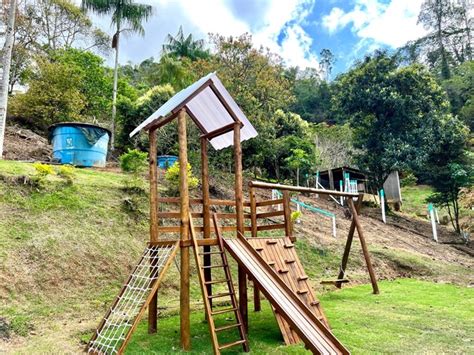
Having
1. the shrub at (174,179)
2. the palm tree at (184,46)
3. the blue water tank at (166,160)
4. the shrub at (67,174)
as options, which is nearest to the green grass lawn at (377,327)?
the shrub at (174,179)

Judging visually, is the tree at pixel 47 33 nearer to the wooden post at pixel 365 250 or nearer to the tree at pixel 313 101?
the wooden post at pixel 365 250

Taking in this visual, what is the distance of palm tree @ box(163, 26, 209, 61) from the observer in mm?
24703

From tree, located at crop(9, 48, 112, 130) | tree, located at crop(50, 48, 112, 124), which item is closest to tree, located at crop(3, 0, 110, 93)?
tree, located at crop(50, 48, 112, 124)

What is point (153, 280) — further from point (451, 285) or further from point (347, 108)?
point (347, 108)

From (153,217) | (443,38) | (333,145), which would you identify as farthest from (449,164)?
(443,38)

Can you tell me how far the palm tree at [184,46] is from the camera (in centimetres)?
2470

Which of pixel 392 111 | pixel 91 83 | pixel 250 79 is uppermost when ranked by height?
pixel 91 83

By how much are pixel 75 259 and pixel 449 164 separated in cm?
1672

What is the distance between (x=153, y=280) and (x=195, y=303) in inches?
88.7

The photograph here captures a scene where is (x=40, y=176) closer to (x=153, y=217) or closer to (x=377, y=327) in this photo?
(x=153, y=217)

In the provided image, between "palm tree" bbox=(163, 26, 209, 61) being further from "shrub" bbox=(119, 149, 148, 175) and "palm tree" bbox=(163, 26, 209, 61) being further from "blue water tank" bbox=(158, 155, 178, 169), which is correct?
"shrub" bbox=(119, 149, 148, 175)

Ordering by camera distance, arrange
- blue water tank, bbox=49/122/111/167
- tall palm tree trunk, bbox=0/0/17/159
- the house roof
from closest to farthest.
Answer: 1. the house roof
2. tall palm tree trunk, bbox=0/0/17/159
3. blue water tank, bbox=49/122/111/167

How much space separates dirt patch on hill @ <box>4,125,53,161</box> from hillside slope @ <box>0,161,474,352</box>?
372cm

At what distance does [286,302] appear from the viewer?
4.10 metres
